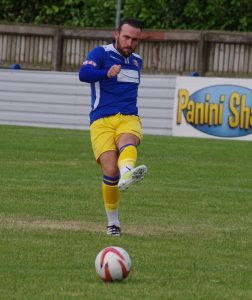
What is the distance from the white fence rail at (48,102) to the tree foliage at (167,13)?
32.6 ft

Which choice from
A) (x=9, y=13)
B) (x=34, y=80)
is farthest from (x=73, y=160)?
(x=9, y=13)

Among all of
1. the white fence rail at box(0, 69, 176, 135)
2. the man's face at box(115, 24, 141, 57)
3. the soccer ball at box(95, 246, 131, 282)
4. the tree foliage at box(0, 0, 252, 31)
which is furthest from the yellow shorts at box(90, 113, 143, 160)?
the tree foliage at box(0, 0, 252, 31)

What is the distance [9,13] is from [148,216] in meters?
28.4

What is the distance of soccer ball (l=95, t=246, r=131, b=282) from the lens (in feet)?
29.3

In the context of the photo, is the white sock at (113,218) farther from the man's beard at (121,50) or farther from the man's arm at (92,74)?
the man's beard at (121,50)

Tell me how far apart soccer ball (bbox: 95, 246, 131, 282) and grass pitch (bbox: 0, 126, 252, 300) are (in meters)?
0.07

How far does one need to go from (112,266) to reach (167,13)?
1150 inches

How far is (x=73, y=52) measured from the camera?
30875 millimetres

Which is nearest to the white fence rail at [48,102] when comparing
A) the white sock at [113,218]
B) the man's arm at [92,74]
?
the white sock at [113,218]

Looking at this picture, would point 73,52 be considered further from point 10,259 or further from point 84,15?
point 10,259

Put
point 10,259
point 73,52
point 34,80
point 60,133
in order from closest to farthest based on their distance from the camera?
point 10,259, point 60,133, point 34,80, point 73,52

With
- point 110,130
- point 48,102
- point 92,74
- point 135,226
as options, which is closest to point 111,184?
point 110,130

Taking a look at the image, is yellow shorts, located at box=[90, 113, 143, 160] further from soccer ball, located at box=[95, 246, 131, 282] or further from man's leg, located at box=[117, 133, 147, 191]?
soccer ball, located at box=[95, 246, 131, 282]

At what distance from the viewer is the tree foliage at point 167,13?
36.8 meters
